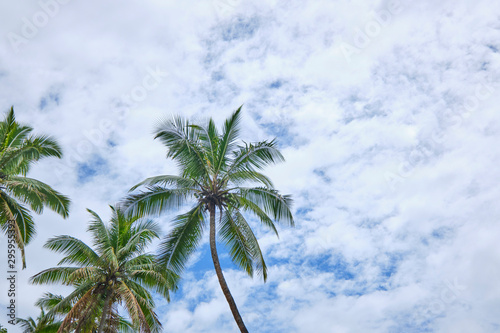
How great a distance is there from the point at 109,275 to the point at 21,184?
5.36 meters

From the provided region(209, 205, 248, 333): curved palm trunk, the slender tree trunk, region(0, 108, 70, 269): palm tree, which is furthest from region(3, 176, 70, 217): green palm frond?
region(209, 205, 248, 333): curved palm trunk

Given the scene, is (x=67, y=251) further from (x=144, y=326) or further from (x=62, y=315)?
(x=144, y=326)

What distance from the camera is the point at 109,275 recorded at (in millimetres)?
18969

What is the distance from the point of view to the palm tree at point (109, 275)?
58.6ft

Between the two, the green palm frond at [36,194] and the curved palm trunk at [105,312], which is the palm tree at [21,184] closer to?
the green palm frond at [36,194]

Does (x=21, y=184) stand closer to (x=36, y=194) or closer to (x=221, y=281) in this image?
(x=36, y=194)

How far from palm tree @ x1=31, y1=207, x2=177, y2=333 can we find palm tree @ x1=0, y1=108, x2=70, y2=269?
1.81 meters

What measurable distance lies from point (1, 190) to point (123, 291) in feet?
19.7

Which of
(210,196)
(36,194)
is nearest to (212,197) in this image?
(210,196)

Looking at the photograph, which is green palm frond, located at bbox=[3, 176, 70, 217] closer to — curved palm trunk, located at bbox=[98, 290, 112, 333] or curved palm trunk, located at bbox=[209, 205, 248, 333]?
curved palm trunk, located at bbox=[98, 290, 112, 333]

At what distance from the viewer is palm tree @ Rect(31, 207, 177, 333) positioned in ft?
58.6

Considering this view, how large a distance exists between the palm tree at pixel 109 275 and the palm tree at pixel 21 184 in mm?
1811

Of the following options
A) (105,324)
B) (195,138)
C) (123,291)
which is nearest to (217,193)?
(195,138)

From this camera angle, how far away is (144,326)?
16219 millimetres
